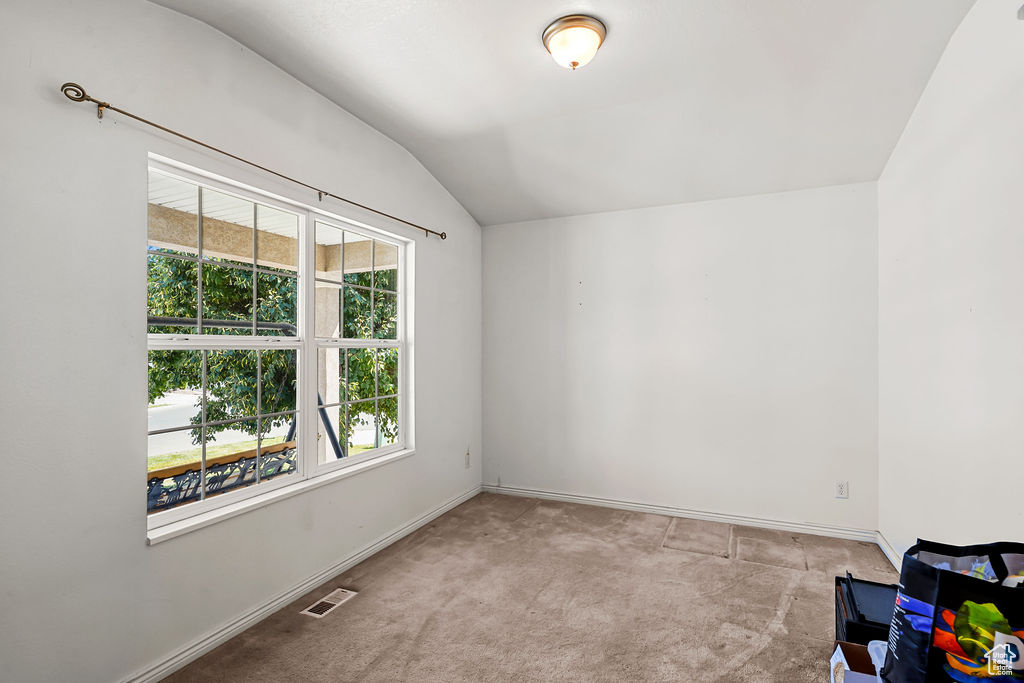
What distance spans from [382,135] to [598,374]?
2411 millimetres

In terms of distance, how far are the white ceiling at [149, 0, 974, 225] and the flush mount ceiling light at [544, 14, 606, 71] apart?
0.05 m

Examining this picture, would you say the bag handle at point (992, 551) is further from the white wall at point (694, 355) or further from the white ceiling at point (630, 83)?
the white wall at point (694, 355)

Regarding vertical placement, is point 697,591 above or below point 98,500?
below

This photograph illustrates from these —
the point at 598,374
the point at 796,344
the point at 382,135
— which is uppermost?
the point at 382,135

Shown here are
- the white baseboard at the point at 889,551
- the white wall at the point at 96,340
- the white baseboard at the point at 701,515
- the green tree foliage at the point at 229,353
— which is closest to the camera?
the white wall at the point at 96,340

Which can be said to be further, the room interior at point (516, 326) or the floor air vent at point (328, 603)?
the floor air vent at point (328, 603)

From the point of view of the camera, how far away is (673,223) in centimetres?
385

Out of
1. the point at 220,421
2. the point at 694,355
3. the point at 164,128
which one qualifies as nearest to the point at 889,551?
the point at 694,355

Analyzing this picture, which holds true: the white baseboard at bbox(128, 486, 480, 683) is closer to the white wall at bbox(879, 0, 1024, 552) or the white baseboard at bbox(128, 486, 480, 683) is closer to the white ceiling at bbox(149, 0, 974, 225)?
the white ceiling at bbox(149, 0, 974, 225)

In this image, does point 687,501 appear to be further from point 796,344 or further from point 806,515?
point 796,344

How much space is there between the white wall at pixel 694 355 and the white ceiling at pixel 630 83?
1.10 feet

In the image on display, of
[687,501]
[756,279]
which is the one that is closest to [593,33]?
[756,279]

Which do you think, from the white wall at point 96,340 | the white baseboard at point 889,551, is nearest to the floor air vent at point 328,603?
the white wall at point 96,340

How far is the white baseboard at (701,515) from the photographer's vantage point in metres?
3.35
